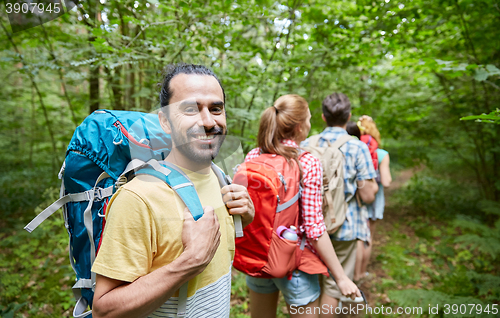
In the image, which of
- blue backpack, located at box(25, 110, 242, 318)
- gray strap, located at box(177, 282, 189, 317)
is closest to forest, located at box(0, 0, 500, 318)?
blue backpack, located at box(25, 110, 242, 318)

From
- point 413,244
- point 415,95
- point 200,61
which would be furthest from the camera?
point 415,95

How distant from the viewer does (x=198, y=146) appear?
1083 millimetres

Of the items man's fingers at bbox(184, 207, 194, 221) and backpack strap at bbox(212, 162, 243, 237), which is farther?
backpack strap at bbox(212, 162, 243, 237)

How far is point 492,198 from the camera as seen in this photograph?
571cm

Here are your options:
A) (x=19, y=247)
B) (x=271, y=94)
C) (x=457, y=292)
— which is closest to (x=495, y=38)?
(x=271, y=94)

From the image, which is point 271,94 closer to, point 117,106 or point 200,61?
point 200,61

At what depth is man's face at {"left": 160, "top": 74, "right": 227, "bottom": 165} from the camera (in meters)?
1.05

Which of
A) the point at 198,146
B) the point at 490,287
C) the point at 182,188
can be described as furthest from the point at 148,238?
the point at 490,287

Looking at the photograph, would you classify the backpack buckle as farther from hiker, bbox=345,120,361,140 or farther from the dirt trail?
the dirt trail

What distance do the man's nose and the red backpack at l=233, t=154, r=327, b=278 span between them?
72 centimetres

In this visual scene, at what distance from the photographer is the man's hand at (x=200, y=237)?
97cm

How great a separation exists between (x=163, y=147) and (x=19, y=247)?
525 cm

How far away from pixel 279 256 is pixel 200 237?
1005 millimetres

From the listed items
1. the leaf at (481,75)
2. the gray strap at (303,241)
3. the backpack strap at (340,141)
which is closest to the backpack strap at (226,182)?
the gray strap at (303,241)
